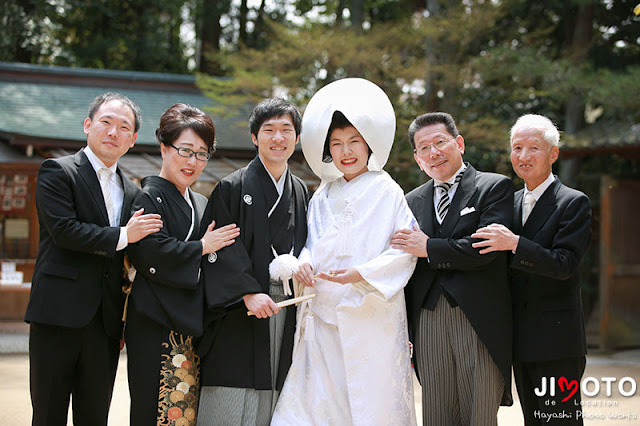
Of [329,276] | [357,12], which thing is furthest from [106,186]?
[357,12]

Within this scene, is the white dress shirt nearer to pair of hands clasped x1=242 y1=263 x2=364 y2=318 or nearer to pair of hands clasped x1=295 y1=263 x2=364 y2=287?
pair of hands clasped x1=242 y1=263 x2=364 y2=318

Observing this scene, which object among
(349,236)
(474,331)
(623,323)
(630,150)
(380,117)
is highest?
(630,150)

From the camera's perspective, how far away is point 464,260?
3207 millimetres

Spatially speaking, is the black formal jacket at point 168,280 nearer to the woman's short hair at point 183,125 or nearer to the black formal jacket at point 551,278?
the woman's short hair at point 183,125

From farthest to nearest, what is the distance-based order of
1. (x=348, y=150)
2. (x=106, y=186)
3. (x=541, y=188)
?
(x=541, y=188), (x=106, y=186), (x=348, y=150)

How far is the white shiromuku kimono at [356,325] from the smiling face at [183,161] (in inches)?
28.8

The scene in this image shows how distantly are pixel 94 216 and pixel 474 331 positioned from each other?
2.09m

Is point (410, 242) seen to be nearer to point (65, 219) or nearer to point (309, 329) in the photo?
point (309, 329)

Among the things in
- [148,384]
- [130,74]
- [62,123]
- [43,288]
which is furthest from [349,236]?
[130,74]

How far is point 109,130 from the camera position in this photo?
3.39 meters

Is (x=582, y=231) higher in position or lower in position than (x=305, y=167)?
lower

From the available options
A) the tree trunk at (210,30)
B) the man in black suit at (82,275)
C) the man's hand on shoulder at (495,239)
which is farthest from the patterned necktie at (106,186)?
the tree trunk at (210,30)

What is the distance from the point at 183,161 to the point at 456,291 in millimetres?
1606

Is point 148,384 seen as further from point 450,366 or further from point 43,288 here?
point 450,366
